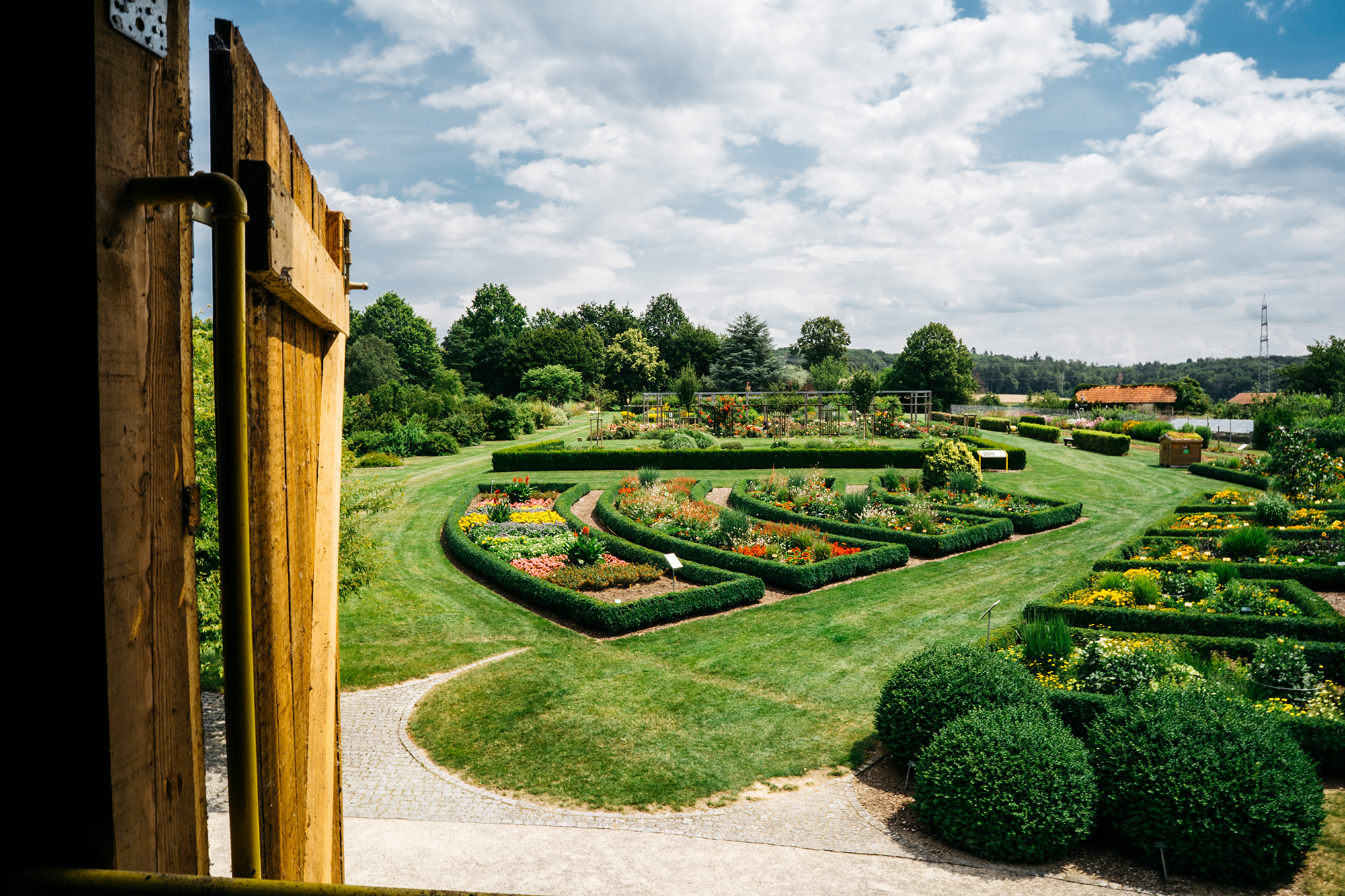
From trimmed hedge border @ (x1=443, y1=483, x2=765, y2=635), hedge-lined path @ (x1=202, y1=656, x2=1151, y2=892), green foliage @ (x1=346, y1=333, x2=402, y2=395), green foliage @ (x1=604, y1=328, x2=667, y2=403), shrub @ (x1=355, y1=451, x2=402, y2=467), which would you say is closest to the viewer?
hedge-lined path @ (x1=202, y1=656, x2=1151, y2=892)

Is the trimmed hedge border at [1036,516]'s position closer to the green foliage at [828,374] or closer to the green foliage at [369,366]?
the green foliage at [369,366]

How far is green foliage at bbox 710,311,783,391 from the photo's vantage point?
56031 mm

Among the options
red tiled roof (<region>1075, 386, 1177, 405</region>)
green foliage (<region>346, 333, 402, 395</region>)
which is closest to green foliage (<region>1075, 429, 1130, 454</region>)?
red tiled roof (<region>1075, 386, 1177, 405</region>)

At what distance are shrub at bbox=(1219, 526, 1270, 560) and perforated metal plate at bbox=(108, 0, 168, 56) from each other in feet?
47.7

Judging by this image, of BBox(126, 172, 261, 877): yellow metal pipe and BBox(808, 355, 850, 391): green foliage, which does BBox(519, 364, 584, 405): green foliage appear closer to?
BBox(808, 355, 850, 391): green foliage

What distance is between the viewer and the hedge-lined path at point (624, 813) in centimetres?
556

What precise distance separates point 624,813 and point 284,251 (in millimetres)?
5728

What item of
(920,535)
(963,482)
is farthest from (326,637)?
(963,482)

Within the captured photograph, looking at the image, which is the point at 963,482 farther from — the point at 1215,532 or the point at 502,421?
the point at 502,421

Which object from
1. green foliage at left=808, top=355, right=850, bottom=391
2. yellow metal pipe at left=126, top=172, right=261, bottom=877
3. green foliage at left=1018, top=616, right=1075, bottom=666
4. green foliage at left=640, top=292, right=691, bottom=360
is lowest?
green foliage at left=1018, top=616, right=1075, bottom=666

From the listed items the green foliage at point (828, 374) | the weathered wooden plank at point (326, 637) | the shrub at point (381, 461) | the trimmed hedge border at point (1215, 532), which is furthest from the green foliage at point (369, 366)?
the weathered wooden plank at point (326, 637)

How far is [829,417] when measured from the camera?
34.6 metres

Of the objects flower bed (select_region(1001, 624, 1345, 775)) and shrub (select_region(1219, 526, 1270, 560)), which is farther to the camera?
shrub (select_region(1219, 526, 1270, 560))

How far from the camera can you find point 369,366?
148ft
